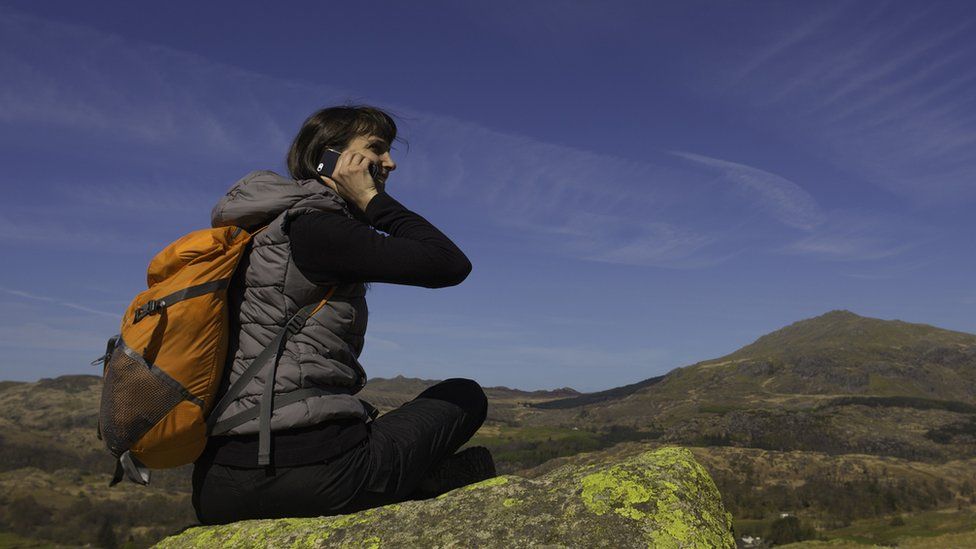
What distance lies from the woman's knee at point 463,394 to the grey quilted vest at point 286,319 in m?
0.83

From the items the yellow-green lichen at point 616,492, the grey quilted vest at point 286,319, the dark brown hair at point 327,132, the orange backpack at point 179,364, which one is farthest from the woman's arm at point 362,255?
the yellow-green lichen at point 616,492

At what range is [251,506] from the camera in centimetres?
446

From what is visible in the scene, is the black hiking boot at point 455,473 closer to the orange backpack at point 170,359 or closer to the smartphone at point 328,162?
the orange backpack at point 170,359

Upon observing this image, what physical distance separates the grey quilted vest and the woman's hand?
43 cm

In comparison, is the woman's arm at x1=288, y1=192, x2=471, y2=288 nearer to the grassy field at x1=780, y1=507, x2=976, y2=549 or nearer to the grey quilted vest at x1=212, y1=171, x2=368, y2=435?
the grey quilted vest at x1=212, y1=171, x2=368, y2=435

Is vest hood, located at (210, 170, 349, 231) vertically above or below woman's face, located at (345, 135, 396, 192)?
below

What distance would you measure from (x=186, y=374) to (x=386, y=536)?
5.64ft

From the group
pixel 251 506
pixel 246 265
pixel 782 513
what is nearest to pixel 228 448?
pixel 251 506

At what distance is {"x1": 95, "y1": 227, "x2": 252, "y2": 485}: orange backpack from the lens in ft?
13.0

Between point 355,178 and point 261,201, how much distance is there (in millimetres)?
858

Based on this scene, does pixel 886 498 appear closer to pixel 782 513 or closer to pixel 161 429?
pixel 782 513

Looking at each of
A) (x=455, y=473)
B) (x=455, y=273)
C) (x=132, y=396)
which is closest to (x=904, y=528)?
(x=455, y=473)

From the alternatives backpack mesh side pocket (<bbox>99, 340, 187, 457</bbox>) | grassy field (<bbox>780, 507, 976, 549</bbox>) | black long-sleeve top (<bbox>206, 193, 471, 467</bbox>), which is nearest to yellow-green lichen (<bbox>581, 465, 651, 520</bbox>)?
black long-sleeve top (<bbox>206, 193, 471, 467</bbox>)

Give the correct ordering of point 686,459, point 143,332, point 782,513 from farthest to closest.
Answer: point 782,513
point 686,459
point 143,332
